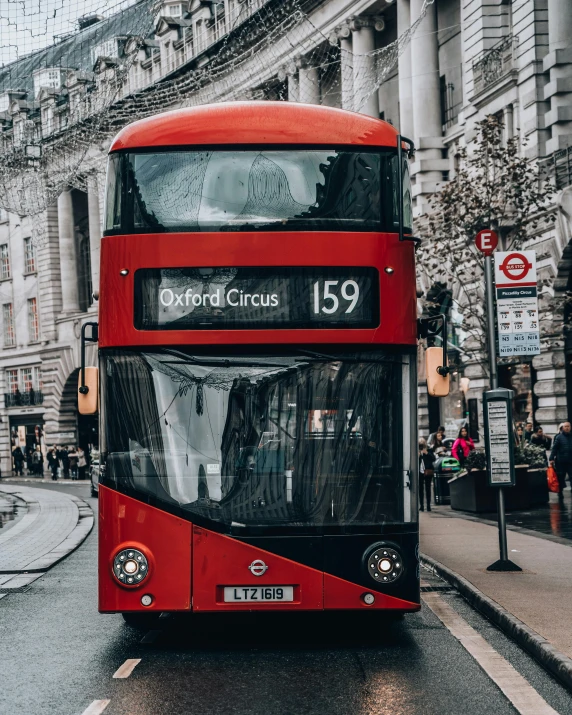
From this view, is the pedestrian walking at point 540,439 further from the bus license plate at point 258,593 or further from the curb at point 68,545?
the bus license plate at point 258,593

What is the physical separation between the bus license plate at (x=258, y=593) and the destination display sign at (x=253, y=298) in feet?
6.14

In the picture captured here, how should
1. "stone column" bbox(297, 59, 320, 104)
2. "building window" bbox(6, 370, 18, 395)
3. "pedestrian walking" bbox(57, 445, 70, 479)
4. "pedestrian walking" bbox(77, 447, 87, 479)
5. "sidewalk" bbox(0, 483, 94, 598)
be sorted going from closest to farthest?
"sidewalk" bbox(0, 483, 94, 598)
"stone column" bbox(297, 59, 320, 104)
"pedestrian walking" bbox(77, 447, 87, 479)
"pedestrian walking" bbox(57, 445, 70, 479)
"building window" bbox(6, 370, 18, 395)

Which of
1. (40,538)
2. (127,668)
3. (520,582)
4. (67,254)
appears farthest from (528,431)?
(67,254)

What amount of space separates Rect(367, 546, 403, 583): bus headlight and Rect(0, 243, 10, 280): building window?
68.3 m

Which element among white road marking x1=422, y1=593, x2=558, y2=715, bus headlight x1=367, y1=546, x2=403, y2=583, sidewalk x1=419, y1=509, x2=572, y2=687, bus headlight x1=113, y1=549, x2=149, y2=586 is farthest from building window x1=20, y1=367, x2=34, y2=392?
bus headlight x1=367, y1=546, x2=403, y2=583

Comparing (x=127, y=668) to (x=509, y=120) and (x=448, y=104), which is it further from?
(x=448, y=104)

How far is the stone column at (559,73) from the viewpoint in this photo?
30.5m

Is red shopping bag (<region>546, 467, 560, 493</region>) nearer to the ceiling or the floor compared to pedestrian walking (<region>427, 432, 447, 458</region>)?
nearer to the floor

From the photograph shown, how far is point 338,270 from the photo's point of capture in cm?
913

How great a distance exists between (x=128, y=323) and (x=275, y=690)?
2.90 metres

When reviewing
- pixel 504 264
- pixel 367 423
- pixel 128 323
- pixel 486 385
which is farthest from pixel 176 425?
pixel 486 385

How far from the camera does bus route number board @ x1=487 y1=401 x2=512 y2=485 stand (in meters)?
12.8

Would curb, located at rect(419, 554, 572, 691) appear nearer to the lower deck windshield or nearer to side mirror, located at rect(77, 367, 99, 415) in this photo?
the lower deck windshield

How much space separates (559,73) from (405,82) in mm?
11566
